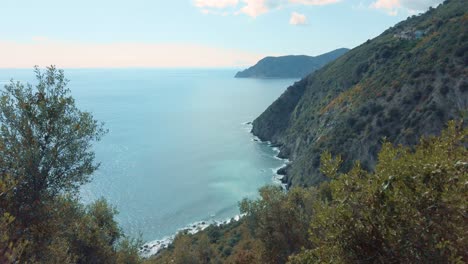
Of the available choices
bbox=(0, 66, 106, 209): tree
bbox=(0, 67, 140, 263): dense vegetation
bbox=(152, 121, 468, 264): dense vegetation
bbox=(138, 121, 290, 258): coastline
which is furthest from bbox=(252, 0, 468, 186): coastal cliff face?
bbox=(0, 67, 140, 263): dense vegetation

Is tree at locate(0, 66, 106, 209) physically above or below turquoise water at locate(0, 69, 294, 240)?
above

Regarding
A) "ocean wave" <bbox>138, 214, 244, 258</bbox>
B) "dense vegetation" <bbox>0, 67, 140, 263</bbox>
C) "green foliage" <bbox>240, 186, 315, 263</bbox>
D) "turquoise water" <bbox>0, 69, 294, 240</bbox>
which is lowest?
"ocean wave" <bbox>138, 214, 244, 258</bbox>

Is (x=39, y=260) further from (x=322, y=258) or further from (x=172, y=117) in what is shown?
(x=172, y=117)

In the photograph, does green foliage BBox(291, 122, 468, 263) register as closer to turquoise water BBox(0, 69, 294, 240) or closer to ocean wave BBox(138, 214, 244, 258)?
ocean wave BBox(138, 214, 244, 258)

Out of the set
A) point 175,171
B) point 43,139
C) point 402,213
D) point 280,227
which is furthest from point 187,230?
point 402,213

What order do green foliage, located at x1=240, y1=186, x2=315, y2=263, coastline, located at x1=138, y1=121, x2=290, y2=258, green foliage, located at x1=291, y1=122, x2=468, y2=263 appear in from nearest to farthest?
green foliage, located at x1=291, y1=122, x2=468, y2=263 < green foliage, located at x1=240, y1=186, x2=315, y2=263 < coastline, located at x1=138, y1=121, x2=290, y2=258

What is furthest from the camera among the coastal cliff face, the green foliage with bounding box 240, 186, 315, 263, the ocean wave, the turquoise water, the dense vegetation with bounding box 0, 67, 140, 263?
the turquoise water

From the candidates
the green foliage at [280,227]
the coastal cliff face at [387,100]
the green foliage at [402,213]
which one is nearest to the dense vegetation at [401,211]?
the green foliage at [402,213]

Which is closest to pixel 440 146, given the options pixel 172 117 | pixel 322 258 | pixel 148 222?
pixel 322 258
